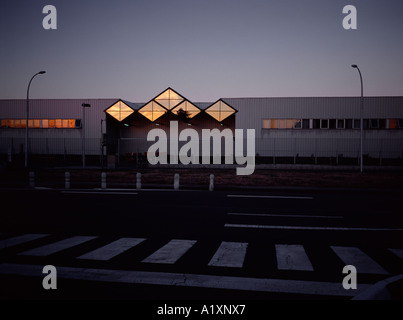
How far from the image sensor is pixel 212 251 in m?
6.38

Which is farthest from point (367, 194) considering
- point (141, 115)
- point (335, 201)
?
point (141, 115)

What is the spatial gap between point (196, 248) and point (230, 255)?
2.71 feet

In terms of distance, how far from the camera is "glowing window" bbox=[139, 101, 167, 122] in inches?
1489

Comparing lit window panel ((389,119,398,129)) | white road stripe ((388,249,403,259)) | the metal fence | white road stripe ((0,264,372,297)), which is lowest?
white road stripe ((388,249,403,259))

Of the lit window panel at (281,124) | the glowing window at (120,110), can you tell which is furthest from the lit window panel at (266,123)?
the glowing window at (120,110)

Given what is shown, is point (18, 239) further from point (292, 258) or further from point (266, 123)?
point (266, 123)

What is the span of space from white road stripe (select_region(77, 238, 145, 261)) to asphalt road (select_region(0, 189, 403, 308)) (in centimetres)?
2

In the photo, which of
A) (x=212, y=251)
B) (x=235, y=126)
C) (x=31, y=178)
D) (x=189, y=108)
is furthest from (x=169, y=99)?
(x=212, y=251)

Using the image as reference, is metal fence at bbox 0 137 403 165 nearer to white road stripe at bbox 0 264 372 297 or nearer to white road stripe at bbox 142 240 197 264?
white road stripe at bbox 142 240 197 264

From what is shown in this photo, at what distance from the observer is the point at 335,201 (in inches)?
527

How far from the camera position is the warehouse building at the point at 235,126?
35.3 metres

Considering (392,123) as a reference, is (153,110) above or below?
above

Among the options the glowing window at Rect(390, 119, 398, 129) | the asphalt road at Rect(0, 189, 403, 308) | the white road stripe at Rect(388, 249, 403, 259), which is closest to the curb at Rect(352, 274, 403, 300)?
the asphalt road at Rect(0, 189, 403, 308)

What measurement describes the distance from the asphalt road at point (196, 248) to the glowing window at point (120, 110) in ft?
89.4
